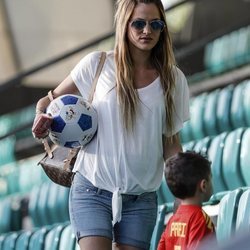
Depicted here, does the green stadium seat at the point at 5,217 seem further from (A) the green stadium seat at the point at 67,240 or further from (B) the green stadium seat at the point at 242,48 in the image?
(B) the green stadium seat at the point at 242,48

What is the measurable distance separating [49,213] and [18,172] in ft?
6.04

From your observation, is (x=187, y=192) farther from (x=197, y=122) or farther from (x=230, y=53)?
(x=230, y=53)

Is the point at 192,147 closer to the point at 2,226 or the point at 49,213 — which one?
the point at 49,213

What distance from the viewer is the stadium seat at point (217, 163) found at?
566 cm

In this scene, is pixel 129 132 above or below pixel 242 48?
above

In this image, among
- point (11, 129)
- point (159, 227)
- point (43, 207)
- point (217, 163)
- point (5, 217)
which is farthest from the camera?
point (11, 129)

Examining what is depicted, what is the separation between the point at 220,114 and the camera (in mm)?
7281

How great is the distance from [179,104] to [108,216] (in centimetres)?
50

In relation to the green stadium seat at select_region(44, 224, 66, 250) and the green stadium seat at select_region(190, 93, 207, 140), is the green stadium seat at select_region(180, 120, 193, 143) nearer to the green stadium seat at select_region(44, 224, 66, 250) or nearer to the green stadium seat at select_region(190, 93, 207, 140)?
the green stadium seat at select_region(190, 93, 207, 140)

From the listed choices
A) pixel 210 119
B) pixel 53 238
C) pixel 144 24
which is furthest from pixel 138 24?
pixel 210 119

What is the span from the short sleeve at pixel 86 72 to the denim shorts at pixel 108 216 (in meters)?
0.36

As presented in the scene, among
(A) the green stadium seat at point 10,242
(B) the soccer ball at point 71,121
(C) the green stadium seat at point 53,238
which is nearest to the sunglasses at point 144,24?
(B) the soccer ball at point 71,121

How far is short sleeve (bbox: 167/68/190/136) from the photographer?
359cm

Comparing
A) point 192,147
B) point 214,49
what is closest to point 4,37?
point 214,49
